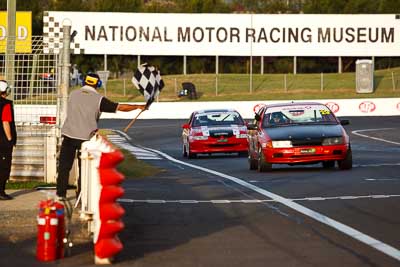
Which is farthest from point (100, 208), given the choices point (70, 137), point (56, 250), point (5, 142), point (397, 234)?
point (5, 142)

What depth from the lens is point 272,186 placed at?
16.9 m

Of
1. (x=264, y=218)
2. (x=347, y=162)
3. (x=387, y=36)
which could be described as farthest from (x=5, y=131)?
(x=387, y=36)

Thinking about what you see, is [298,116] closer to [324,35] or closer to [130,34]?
[130,34]

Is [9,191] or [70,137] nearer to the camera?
[70,137]

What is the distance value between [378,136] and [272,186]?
79.1 feet

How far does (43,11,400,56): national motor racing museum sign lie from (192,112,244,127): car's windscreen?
133 feet

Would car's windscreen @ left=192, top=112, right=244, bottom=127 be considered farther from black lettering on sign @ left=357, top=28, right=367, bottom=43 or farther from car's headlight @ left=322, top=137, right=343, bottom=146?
black lettering on sign @ left=357, top=28, right=367, bottom=43

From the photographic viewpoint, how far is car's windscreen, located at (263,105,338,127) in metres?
22.2

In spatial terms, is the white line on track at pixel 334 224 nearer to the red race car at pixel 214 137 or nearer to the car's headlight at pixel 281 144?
the car's headlight at pixel 281 144

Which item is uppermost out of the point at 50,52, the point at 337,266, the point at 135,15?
the point at 135,15

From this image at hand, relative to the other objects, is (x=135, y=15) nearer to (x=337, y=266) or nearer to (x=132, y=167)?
(x=132, y=167)

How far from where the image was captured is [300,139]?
69.2ft

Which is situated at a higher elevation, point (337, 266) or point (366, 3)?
point (366, 3)

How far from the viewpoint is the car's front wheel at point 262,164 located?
21.3 meters
